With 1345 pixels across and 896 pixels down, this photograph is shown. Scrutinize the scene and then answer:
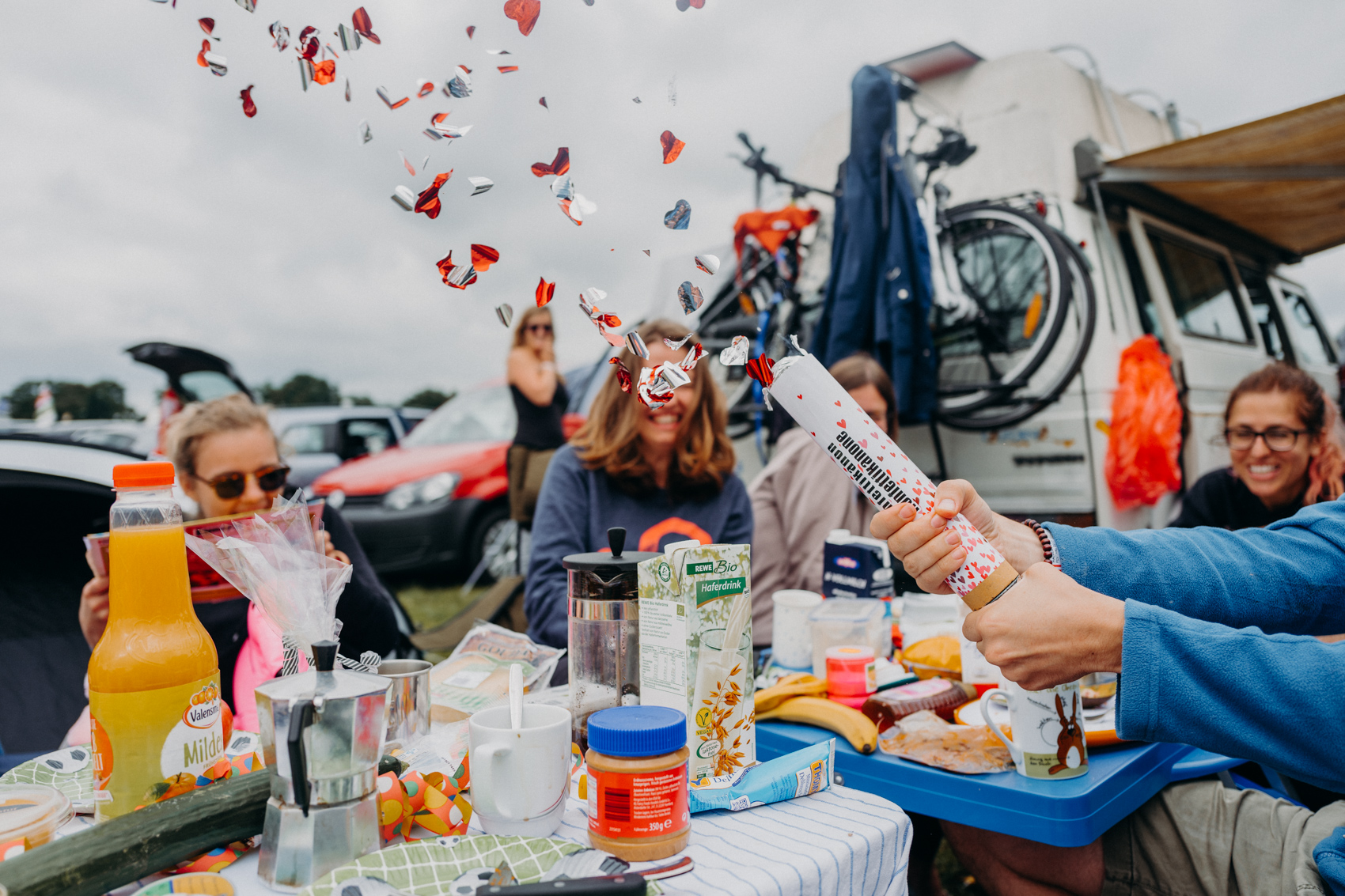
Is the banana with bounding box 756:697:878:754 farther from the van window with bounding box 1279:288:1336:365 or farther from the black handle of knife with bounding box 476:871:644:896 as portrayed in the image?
the van window with bounding box 1279:288:1336:365

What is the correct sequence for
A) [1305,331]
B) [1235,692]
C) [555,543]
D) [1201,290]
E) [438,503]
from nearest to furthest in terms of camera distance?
[1235,692] < [555,543] < [1201,290] < [1305,331] < [438,503]

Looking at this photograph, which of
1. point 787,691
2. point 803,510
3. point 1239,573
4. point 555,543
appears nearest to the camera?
point 1239,573

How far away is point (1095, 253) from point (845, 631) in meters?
3.08

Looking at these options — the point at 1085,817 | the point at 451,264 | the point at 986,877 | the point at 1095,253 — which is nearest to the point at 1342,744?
the point at 1085,817

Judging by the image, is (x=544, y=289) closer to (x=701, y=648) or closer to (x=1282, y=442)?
(x=701, y=648)

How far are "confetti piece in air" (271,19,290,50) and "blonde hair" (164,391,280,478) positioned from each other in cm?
127

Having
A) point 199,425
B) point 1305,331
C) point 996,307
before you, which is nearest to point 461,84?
point 199,425

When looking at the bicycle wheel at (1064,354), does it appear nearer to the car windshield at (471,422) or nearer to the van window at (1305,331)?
the van window at (1305,331)

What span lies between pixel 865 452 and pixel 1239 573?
77 centimetres

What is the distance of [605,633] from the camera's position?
1.14m

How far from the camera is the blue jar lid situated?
0.85 meters

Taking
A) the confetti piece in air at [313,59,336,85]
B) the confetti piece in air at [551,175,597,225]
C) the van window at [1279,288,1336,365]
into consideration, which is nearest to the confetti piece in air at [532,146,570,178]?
the confetti piece in air at [551,175,597,225]

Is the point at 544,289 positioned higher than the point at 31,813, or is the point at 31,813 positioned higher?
the point at 544,289

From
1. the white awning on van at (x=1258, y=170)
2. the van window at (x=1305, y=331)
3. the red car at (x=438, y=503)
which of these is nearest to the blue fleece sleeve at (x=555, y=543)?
the white awning on van at (x=1258, y=170)
